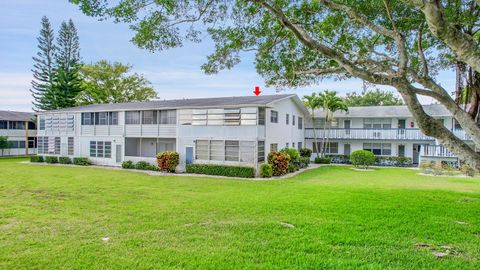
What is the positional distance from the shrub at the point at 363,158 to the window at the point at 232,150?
11.4m

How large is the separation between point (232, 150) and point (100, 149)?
13.0 metres

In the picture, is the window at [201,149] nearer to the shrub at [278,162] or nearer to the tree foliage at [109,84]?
the shrub at [278,162]

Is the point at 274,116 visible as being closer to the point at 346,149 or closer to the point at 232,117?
the point at 232,117

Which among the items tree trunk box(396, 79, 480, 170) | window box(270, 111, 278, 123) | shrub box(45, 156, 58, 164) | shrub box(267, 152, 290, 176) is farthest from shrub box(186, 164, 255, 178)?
shrub box(45, 156, 58, 164)

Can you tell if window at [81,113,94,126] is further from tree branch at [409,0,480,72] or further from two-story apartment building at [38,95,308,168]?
tree branch at [409,0,480,72]

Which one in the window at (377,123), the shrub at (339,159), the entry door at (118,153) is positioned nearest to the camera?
the entry door at (118,153)

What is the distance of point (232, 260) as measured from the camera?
5090 mm

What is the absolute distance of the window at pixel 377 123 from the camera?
30141mm

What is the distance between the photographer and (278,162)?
20.2m

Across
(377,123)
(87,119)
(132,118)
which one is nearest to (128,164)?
(132,118)

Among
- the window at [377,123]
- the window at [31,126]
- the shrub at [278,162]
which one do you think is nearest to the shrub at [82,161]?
the shrub at [278,162]

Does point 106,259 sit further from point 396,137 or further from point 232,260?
point 396,137

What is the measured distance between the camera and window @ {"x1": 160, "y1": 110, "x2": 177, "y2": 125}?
23000 millimetres

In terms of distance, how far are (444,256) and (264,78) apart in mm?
7233
